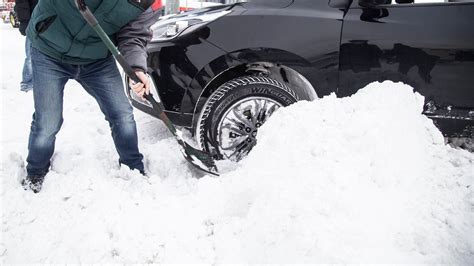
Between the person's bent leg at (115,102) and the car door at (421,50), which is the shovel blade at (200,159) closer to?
the person's bent leg at (115,102)

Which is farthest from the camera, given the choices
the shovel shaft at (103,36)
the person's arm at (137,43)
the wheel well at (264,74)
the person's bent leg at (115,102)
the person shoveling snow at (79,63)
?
the wheel well at (264,74)

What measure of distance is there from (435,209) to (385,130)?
1.57 ft

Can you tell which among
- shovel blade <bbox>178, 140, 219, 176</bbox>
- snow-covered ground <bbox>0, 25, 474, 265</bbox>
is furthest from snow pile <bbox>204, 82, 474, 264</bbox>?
shovel blade <bbox>178, 140, 219, 176</bbox>

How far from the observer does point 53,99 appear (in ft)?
6.77

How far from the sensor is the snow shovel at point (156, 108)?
175 centimetres

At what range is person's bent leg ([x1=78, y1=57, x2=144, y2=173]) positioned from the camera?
2.18 m

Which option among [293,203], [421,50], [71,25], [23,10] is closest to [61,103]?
[71,25]

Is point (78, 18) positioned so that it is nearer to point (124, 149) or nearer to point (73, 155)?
point (124, 149)

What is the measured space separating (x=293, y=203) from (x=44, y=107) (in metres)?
1.51

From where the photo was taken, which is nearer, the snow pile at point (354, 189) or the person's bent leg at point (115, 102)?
the snow pile at point (354, 189)

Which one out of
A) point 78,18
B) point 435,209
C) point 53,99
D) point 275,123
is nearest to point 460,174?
point 435,209

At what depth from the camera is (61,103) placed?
214cm

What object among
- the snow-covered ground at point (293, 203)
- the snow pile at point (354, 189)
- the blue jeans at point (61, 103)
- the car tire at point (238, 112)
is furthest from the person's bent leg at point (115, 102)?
the snow pile at point (354, 189)

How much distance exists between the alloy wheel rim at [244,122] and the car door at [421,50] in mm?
592
